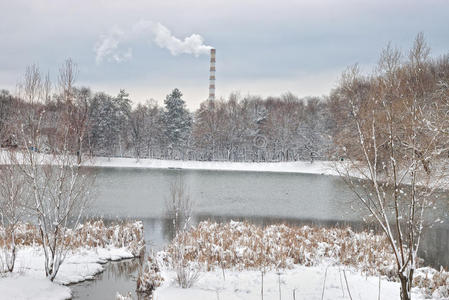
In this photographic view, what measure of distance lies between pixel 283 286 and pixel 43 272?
5596 mm

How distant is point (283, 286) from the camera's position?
26.0 ft

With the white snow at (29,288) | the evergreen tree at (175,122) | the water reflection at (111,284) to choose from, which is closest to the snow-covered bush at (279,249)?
the water reflection at (111,284)

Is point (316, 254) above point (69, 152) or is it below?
below

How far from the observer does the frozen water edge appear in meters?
7.22

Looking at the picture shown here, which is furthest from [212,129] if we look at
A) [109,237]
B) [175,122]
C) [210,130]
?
[109,237]

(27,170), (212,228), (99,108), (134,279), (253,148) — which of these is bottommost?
(134,279)

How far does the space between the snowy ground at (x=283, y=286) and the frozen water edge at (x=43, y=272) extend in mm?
2173

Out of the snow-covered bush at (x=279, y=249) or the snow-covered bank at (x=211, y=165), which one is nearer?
the snow-covered bush at (x=279, y=249)

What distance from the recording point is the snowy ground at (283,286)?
290 inches

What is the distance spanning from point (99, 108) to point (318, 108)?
124 feet

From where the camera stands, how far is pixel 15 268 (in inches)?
325

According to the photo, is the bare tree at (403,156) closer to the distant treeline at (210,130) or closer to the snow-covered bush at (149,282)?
the snow-covered bush at (149,282)

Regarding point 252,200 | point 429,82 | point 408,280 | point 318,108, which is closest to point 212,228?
point 408,280

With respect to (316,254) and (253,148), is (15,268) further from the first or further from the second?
(253,148)
